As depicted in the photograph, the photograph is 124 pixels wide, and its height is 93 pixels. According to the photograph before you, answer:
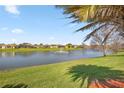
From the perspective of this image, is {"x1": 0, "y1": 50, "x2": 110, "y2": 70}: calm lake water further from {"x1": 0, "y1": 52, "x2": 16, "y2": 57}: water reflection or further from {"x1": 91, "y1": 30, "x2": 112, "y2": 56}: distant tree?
{"x1": 91, "y1": 30, "x2": 112, "y2": 56}: distant tree

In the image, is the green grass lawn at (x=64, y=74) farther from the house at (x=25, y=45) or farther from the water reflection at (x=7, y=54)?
the house at (x=25, y=45)

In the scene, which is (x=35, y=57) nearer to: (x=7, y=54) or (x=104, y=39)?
(x=7, y=54)

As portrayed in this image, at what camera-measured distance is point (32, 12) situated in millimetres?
3822

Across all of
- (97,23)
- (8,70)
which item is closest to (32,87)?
(8,70)

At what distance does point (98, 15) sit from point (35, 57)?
4.79 ft

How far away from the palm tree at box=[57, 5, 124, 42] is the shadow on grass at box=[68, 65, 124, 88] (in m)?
0.76

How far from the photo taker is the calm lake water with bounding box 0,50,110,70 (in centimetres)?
403

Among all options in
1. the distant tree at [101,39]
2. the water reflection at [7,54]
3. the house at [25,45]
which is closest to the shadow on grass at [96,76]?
the distant tree at [101,39]

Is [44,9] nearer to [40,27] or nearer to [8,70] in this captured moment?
[40,27]

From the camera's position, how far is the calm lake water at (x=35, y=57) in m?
4.03

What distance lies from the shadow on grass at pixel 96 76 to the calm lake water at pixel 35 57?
0.20m

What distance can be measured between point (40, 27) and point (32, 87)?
2.83ft

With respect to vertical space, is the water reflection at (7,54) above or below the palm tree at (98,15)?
below

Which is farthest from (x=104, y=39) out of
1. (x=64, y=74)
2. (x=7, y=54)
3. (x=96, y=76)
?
(x=7, y=54)
